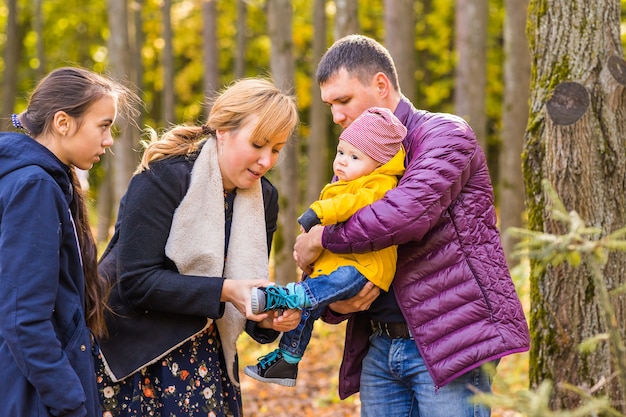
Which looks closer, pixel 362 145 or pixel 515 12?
pixel 362 145

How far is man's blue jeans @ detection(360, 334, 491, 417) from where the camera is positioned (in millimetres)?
3094

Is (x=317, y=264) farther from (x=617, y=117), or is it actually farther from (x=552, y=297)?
(x=617, y=117)

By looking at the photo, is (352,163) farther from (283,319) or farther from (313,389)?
(313,389)

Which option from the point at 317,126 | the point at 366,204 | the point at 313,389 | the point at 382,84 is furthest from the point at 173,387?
the point at 317,126

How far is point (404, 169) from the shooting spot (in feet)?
10.5

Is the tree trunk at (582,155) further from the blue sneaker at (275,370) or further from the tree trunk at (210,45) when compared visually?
the tree trunk at (210,45)

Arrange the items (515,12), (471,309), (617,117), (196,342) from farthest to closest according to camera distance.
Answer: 1. (515,12)
2. (617,117)
3. (196,342)
4. (471,309)

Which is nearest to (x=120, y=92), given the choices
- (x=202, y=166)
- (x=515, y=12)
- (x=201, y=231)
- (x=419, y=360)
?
(x=202, y=166)

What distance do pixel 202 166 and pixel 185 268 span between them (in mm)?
434

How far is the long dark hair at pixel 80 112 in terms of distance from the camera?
2955mm

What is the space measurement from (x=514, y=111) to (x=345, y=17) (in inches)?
112

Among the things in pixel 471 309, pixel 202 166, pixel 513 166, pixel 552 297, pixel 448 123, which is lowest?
pixel 513 166

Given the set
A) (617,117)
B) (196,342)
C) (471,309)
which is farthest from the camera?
(617,117)

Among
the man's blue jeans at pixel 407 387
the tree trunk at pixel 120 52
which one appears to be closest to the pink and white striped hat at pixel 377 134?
the man's blue jeans at pixel 407 387
